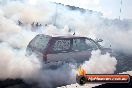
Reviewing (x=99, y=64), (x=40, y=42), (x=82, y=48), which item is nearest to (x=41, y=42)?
(x=40, y=42)

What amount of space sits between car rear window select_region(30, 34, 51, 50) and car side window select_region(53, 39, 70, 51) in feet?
1.07

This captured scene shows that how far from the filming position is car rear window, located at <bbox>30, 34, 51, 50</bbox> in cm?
857

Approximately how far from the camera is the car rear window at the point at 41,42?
8570 millimetres

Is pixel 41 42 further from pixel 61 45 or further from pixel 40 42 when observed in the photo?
pixel 61 45

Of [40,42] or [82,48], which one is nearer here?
[40,42]

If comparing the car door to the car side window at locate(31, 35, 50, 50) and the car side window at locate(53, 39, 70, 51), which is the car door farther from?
the car side window at locate(31, 35, 50, 50)

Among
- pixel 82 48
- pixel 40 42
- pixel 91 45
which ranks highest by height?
pixel 40 42

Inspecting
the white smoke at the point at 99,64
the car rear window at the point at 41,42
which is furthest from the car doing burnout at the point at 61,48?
the white smoke at the point at 99,64

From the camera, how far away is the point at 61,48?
28.1 feet

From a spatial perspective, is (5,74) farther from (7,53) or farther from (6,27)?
(6,27)

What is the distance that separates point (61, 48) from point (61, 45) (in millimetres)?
140

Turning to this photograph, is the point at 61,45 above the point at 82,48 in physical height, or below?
above

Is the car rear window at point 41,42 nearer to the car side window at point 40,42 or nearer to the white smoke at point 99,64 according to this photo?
the car side window at point 40,42

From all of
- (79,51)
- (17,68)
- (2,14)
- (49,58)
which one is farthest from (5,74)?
(2,14)
